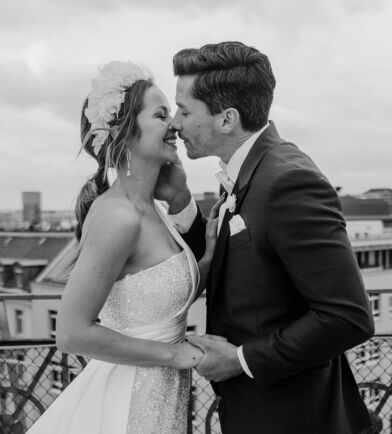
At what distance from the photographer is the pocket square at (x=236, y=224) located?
1.83 metres

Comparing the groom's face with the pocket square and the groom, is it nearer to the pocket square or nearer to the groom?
the groom

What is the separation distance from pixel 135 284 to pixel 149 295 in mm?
64

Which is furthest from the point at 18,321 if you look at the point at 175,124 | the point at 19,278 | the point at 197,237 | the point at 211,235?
the point at 175,124

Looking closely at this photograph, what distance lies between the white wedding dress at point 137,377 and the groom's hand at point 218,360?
0.22 metres

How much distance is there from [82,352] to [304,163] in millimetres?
917

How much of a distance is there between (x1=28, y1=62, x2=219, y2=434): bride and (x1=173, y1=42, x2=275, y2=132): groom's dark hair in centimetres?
23

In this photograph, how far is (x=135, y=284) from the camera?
2068 millimetres

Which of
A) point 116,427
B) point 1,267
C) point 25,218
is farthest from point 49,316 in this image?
point 116,427

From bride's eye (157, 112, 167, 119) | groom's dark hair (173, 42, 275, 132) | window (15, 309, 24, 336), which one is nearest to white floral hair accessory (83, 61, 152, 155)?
bride's eye (157, 112, 167, 119)

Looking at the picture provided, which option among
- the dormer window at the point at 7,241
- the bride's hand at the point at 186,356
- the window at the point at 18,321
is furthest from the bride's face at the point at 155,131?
the dormer window at the point at 7,241

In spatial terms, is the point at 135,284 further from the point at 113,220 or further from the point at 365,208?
the point at 365,208

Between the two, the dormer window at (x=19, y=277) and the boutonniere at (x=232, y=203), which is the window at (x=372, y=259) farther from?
the boutonniere at (x=232, y=203)

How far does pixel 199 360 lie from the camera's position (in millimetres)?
1986

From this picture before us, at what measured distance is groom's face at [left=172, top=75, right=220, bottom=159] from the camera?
201 cm
